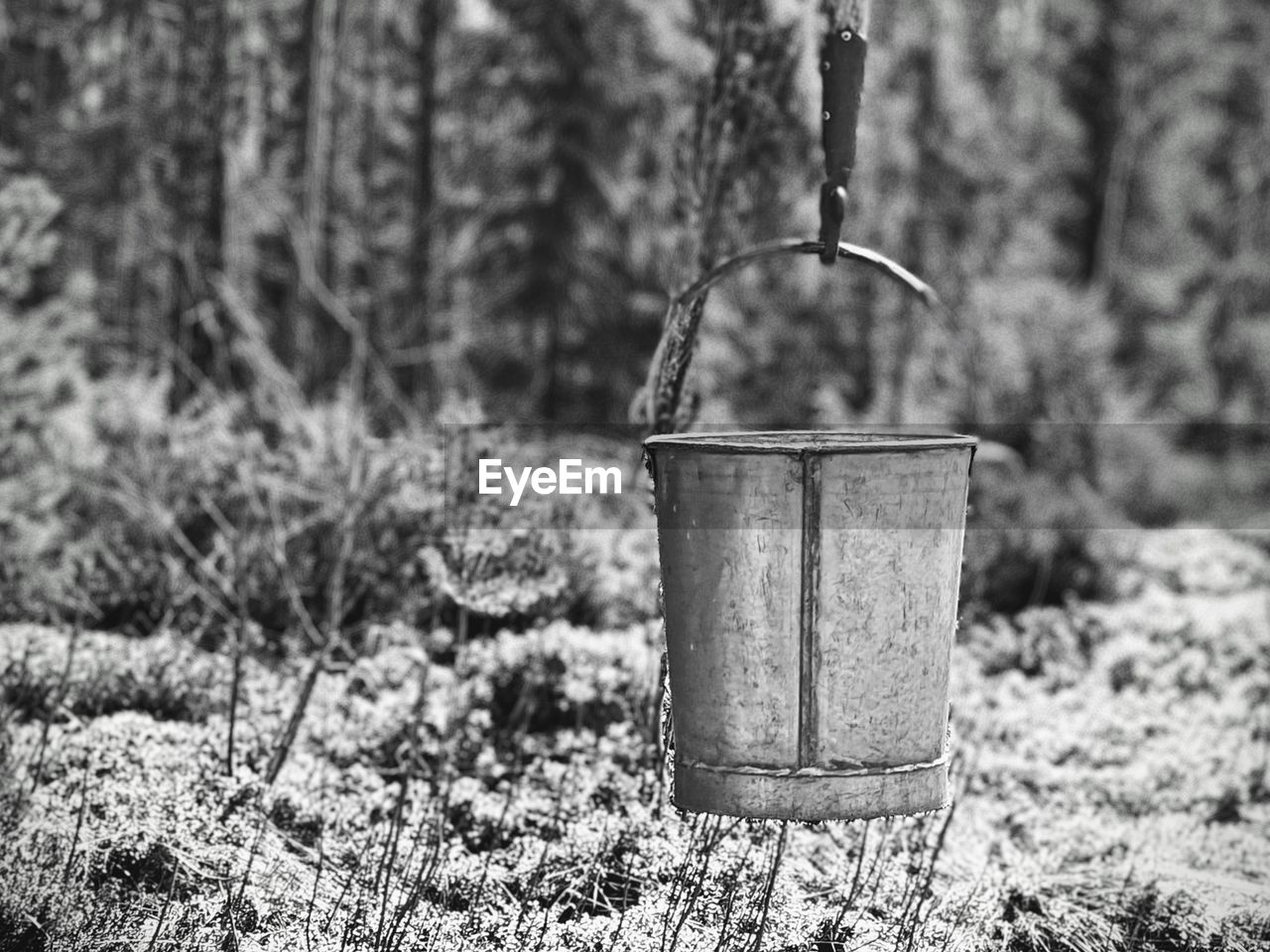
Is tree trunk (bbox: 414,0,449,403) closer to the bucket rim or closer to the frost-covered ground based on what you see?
the frost-covered ground

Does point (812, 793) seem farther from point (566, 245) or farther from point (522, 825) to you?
point (566, 245)

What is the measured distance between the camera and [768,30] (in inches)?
151

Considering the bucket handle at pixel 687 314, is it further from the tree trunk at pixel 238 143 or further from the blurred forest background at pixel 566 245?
the tree trunk at pixel 238 143

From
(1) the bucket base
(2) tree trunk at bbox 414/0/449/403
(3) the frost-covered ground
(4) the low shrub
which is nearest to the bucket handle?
(3) the frost-covered ground

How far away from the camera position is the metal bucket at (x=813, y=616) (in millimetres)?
2459

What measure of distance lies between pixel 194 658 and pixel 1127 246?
25429 mm

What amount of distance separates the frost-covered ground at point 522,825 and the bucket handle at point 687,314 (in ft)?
2.92

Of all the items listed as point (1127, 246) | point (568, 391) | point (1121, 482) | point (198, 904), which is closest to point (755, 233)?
point (198, 904)

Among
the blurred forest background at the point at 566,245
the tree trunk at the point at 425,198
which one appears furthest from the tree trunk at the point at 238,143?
the tree trunk at the point at 425,198

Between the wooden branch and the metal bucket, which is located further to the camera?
the wooden branch

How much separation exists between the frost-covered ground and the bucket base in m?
0.28

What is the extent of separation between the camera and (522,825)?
3172 mm

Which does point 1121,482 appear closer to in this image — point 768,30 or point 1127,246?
point 768,30

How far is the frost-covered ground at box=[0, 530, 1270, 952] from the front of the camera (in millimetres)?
2637
